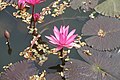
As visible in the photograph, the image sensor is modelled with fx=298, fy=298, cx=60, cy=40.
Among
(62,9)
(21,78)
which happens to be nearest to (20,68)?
(21,78)

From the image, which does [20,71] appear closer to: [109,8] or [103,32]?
[103,32]

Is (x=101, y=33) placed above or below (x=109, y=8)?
below

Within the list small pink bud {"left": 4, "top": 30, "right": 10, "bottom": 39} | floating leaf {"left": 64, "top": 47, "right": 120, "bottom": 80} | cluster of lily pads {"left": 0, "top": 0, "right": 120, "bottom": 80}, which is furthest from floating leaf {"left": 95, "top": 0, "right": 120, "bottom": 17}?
small pink bud {"left": 4, "top": 30, "right": 10, "bottom": 39}

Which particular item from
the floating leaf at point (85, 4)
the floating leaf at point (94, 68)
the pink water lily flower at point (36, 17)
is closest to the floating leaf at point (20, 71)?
the floating leaf at point (94, 68)

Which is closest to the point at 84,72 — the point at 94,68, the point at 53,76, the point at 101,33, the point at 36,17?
the point at 94,68

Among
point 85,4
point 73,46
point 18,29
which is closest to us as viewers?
point 73,46

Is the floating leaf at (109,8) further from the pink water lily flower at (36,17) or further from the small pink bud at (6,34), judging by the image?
the small pink bud at (6,34)

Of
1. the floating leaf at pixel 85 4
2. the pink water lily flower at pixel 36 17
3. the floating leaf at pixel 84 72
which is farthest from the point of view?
the floating leaf at pixel 85 4
